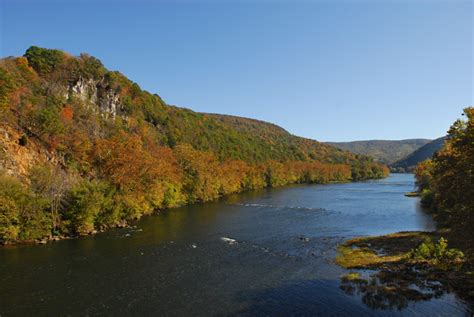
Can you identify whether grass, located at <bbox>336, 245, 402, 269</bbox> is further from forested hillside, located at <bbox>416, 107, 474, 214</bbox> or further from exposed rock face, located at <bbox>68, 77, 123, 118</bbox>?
exposed rock face, located at <bbox>68, 77, 123, 118</bbox>

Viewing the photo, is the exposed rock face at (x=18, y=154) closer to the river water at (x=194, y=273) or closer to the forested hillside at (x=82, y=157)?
the forested hillside at (x=82, y=157)

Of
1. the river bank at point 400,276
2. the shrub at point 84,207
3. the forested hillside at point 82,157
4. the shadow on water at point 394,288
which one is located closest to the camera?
the shadow on water at point 394,288

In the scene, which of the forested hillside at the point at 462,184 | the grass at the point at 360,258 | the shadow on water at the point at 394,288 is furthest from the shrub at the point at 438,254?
the forested hillside at the point at 462,184

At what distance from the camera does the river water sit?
28406 millimetres

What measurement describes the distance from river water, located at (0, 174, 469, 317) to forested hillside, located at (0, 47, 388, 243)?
4487 millimetres

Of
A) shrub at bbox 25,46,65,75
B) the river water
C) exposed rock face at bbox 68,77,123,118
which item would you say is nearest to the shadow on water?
the river water

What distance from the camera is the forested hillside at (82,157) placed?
5178 centimetres

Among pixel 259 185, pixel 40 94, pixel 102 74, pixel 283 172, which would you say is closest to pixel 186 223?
pixel 40 94

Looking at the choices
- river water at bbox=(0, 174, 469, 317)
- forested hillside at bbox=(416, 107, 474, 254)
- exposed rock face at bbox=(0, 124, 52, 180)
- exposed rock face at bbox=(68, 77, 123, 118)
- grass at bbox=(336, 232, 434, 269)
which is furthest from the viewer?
exposed rock face at bbox=(68, 77, 123, 118)

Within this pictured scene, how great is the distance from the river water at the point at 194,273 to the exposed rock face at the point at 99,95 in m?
53.8

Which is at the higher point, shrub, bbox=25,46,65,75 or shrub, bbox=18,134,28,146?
shrub, bbox=25,46,65,75

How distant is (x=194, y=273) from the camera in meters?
37.1

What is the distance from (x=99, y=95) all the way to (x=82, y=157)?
4422cm

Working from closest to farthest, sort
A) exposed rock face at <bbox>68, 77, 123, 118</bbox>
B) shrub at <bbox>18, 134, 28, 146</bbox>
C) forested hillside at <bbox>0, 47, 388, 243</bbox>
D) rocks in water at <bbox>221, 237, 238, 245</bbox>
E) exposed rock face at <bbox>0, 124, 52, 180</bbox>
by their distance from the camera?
1. rocks in water at <bbox>221, 237, 238, 245</bbox>
2. forested hillside at <bbox>0, 47, 388, 243</bbox>
3. exposed rock face at <bbox>0, 124, 52, 180</bbox>
4. shrub at <bbox>18, 134, 28, 146</bbox>
5. exposed rock face at <bbox>68, 77, 123, 118</bbox>
